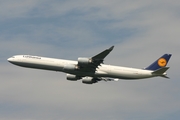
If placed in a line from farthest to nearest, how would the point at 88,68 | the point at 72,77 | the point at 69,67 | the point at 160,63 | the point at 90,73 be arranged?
1. the point at 160,63
2. the point at 72,77
3. the point at 90,73
4. the point at 88,68
5. the point at 69,67

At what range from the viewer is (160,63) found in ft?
311

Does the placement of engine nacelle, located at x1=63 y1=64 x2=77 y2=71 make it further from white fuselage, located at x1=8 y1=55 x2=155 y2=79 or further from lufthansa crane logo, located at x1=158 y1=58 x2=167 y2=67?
lufthansa crane logo, located at x1=158 y1=58 x2=167 y2=67

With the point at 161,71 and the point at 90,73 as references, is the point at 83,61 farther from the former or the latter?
the point at 161,71

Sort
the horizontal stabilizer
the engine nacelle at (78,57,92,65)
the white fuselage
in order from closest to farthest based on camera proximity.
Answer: the engine nacelle at (78,57,92,65) < the horizontal stabilizer < the white fuselage

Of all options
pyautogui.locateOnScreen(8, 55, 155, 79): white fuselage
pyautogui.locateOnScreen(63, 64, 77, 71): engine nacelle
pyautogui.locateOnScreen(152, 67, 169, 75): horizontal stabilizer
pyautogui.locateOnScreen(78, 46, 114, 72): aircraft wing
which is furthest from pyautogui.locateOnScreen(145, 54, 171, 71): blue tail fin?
pyautogui.locateOnScreen(63, 64, 77, 71): engine nacelle

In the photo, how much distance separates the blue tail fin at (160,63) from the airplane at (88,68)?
671mm

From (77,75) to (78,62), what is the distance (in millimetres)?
4994

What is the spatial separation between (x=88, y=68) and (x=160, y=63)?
18.0 metres

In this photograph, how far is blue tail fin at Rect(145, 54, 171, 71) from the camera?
94031 millimetres

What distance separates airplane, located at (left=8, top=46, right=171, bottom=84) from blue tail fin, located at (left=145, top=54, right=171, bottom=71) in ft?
2.20

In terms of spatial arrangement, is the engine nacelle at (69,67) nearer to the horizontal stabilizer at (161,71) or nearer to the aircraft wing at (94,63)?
the aircraft wing at (94,63)

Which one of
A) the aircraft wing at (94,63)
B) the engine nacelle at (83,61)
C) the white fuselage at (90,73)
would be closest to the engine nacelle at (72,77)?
the white fuselage at (90,73)

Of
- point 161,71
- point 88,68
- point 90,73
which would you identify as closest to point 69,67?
point 88,68

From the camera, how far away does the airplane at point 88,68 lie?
8675 cm
